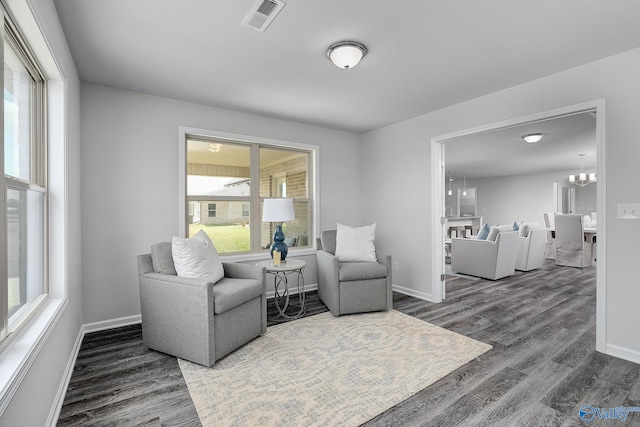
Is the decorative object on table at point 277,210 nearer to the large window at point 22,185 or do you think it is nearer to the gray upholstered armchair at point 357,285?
the gray upholstered armchair at point 357,285

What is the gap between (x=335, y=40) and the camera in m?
2.21

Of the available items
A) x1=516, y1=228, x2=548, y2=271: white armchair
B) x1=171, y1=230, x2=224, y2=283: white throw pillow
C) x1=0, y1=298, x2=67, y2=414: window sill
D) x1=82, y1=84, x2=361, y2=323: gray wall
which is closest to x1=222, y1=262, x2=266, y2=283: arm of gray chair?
x1=171, y1=230, x2=224, y2=283: white throw pillow

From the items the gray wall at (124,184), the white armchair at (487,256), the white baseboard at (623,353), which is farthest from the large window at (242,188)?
the white baseboard at (623,353)

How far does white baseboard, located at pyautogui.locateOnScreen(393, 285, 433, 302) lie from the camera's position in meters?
3.91

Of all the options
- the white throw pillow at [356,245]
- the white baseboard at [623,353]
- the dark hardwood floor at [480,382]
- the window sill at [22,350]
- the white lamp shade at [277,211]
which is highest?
the white lamp shade at [277,211]

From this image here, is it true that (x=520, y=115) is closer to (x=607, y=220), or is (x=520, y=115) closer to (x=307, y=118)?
(x=607, y=220)

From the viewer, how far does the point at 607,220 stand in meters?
2.45

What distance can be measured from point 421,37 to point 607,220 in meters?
2.08

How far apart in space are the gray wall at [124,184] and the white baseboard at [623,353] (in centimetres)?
412

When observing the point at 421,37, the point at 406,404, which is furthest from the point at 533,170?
the point at 406,404

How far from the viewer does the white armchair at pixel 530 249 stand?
571 centimetres

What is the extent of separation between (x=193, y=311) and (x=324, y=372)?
3.51 feet

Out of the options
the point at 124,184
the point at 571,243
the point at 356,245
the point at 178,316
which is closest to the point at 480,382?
the point at 356,245

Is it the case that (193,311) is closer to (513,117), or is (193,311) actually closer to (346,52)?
(346,52)
